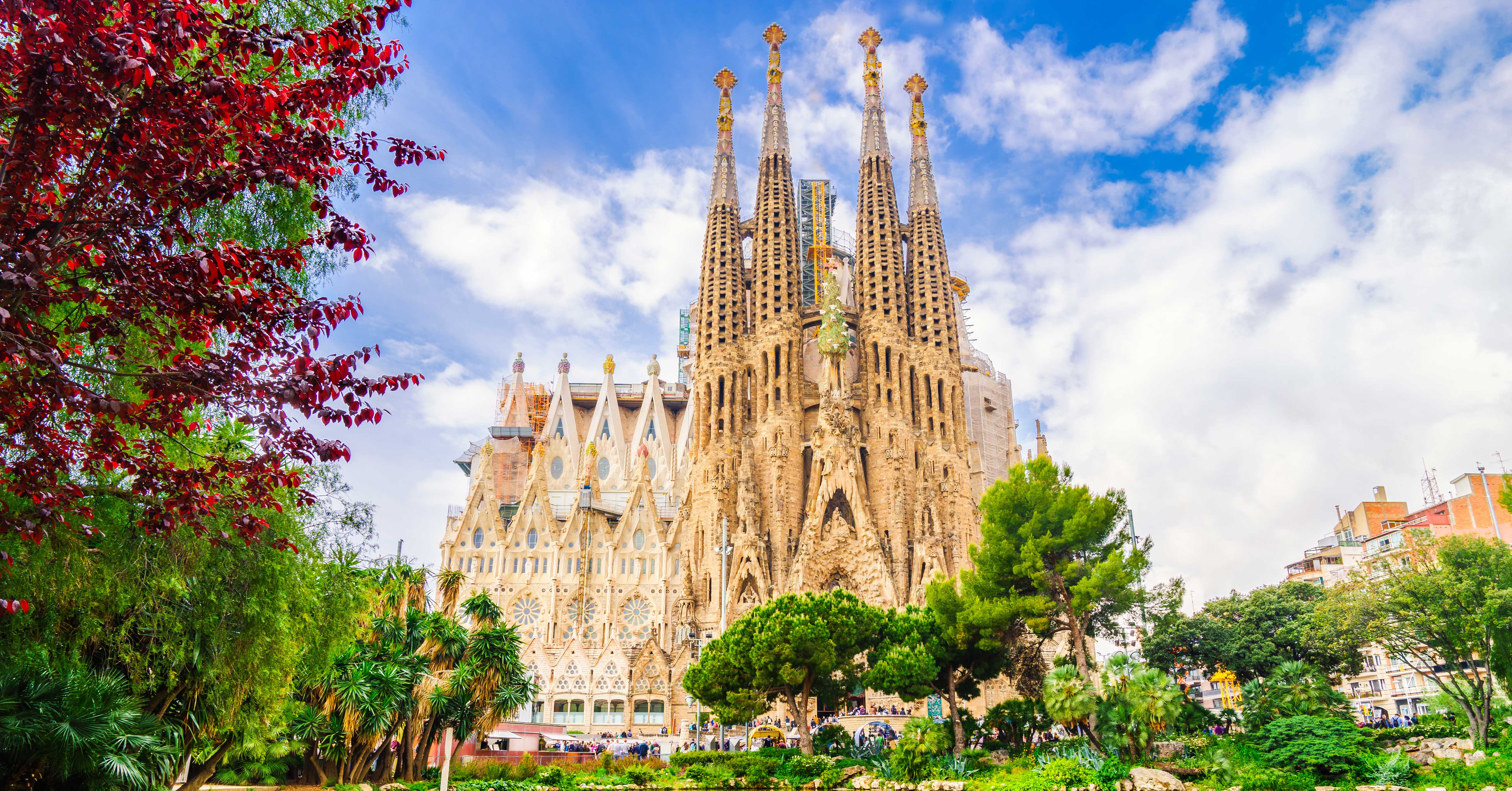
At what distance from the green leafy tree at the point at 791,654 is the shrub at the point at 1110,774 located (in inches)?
365

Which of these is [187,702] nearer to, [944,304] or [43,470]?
[43,470]

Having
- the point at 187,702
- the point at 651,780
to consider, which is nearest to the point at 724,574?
the point at 651,780

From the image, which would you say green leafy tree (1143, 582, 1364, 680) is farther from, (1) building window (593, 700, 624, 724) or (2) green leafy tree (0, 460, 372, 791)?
(2) green leafy tree (0, 460, 372, 791)

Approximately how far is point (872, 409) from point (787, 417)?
16.7ft

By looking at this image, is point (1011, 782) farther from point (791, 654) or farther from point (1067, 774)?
point (791, 654)

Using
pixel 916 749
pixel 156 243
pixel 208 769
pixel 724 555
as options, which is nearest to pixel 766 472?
pixel 724 555

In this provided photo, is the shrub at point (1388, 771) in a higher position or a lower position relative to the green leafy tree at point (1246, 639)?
lower

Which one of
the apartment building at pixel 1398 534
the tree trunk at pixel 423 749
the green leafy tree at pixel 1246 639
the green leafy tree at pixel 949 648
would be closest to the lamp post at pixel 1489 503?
the apartment building at pixel 1398 534

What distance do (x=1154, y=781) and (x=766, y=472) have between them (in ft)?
112

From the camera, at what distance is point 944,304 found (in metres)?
57.9

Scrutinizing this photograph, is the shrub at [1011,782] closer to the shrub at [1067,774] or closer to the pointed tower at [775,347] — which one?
the shrub at [1067,774]

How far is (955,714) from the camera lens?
29.6m

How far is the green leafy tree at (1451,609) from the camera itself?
25.6 metres

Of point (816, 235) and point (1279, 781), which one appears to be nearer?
point (1279, 781)
